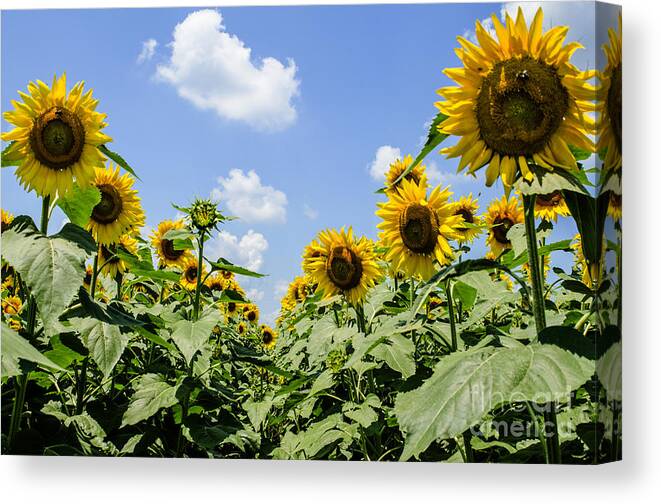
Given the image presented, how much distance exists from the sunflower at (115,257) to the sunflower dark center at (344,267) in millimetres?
973

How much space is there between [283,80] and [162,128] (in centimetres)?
58

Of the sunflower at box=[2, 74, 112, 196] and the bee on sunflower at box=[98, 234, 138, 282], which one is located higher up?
the sunflower at box=[2, 74, 112, 196]

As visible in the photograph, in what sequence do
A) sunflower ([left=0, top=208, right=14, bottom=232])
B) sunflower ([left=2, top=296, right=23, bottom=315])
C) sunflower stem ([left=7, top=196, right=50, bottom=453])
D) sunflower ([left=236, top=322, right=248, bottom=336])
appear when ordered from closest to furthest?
sunflower stem ([left=7, top=196, right=50, bottom=453]) < sunflower ([left=0, top=208, right=14, bottom=232]) < sunflower ([left=2, top=296, right=23, bottom=315]) < sunflower ([left=236, top=322, right=248, bottom=336])

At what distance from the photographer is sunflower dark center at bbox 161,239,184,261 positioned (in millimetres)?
4309

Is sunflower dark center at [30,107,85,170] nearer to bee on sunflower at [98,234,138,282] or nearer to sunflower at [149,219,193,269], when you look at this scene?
bee on sunflower at [98,234,138,282]

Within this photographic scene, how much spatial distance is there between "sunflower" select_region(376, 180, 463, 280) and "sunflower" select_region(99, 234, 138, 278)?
128 centimetres

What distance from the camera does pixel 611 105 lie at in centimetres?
300

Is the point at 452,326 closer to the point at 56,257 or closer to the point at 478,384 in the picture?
the point at 478,384

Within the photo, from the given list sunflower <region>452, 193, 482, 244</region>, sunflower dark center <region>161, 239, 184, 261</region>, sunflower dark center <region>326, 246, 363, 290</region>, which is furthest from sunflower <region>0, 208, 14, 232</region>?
sunflower <region>452, 193, 482, 244</region>

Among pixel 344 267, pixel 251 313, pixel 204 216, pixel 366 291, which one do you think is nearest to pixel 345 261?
pixel 344 267

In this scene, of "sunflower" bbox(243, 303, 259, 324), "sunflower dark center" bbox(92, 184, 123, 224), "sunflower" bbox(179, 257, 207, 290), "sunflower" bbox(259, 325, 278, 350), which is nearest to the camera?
"sunflower dark center" bbox(92, 184, 123, 224)

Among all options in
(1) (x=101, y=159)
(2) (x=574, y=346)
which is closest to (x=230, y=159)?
(1) (x=101, y=159)

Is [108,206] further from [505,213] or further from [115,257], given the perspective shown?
[505,213]

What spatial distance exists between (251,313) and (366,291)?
263 cm
